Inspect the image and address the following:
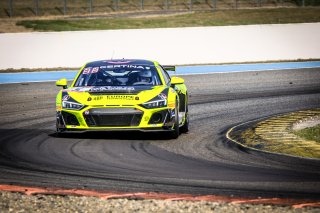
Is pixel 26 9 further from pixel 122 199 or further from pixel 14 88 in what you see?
pixel 122 199

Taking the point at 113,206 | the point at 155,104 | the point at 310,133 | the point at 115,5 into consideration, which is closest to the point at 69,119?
the point at 155,104

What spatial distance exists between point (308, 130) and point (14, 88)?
36.1 ft

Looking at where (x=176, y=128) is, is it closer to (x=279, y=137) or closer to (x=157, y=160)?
(x=279, y=137)

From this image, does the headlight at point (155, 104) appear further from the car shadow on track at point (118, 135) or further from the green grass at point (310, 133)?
the green grass at point (310, 133)

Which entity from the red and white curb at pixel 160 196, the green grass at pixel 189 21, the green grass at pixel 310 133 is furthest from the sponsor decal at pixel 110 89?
the green grass at pixel 189 21

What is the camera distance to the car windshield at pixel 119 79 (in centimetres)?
1305

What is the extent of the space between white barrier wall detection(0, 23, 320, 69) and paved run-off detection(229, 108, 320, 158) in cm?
1384

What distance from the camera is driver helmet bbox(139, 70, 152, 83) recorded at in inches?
519

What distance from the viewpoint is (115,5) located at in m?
58.8

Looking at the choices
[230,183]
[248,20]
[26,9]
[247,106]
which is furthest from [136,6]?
[230,183]

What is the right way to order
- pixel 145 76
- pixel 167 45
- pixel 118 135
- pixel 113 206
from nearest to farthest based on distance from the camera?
pixel 113 206 → pixel 118 135 → pixel 145 76 → pixel 167 45

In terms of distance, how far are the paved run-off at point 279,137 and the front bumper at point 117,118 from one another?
46.0 inches

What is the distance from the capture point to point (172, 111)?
1227 cm

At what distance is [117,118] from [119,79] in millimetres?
1718
